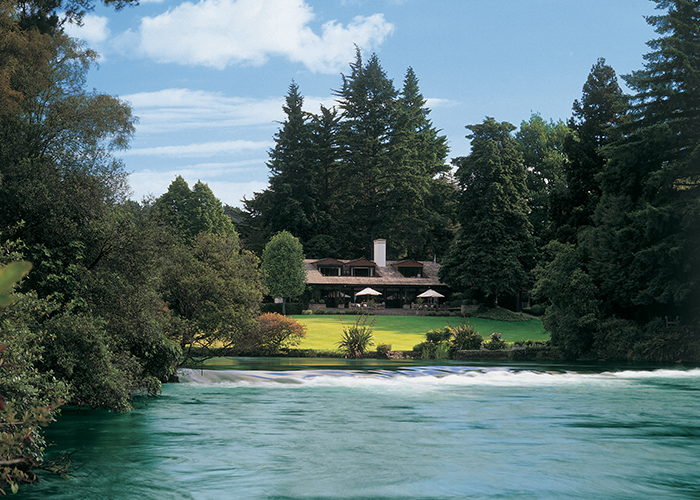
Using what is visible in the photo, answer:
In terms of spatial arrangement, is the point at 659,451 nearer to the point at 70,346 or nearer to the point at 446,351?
the point at 70,346

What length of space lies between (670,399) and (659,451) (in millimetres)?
7520

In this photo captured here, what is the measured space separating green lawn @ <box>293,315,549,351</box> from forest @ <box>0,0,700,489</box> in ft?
13.9

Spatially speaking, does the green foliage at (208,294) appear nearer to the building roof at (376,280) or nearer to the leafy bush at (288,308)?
the leafy bush at (288,308)

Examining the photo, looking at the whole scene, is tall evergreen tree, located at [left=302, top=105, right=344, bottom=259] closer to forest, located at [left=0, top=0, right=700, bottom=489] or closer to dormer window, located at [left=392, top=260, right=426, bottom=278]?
forest, located at [left=0, top=0, right=700, bottom=489]

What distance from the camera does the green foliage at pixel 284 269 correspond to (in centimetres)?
5497

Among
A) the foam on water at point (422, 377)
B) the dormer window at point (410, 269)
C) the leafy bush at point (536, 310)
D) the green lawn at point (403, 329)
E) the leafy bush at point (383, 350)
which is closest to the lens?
the foam on water at point (422, 377)

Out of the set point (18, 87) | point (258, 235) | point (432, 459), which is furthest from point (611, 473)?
point (258, 235)

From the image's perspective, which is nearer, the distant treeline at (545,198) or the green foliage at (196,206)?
the distant treeline at (545,198)

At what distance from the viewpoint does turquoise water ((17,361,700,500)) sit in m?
10.4

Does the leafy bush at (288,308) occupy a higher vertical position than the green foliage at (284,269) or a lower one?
lower

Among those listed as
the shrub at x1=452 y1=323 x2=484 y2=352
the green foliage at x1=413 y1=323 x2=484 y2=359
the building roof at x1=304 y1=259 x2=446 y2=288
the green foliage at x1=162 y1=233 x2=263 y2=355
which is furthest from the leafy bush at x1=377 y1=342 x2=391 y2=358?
the building roof at x1=304 y1=259 x2=446 y2=288

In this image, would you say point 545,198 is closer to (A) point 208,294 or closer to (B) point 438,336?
(B) point 438,336

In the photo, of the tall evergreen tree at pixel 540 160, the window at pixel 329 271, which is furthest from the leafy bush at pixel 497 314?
the window at pixel 329 271

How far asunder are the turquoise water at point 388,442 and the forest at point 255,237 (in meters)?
1.47
